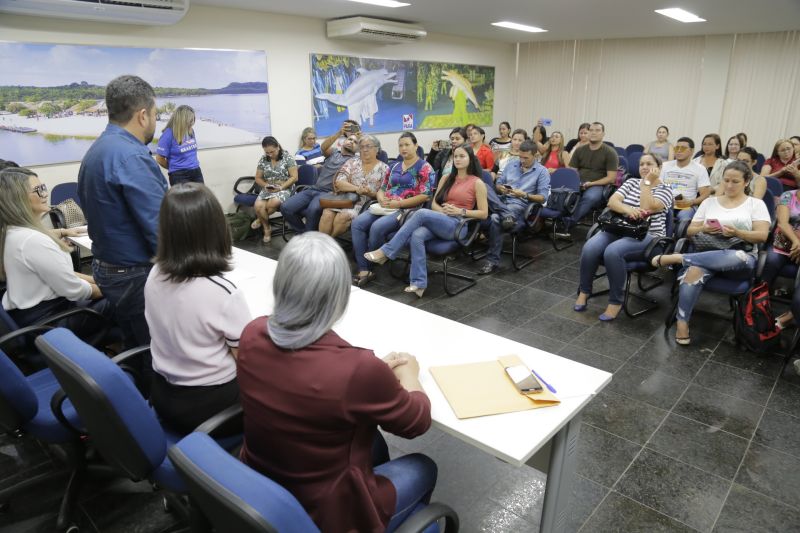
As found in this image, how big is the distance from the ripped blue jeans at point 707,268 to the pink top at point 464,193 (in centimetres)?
175

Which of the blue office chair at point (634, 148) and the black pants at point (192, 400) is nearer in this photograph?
the black pants at point (192, 400)

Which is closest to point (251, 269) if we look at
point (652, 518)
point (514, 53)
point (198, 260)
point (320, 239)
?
point (198, 260)

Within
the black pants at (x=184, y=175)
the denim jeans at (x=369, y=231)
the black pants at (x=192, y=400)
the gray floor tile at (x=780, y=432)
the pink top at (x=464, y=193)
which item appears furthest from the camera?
the black pants at (x=184, y=175)

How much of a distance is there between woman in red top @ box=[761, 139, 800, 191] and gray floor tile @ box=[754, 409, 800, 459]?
3.75 m

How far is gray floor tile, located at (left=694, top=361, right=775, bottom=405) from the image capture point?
2949 mm

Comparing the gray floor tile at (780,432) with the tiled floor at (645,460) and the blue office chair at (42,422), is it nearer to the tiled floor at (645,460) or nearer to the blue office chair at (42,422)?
the tiled floor at (645,460)

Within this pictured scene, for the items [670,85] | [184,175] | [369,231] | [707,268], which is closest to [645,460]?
[707,268]

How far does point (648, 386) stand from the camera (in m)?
3.04

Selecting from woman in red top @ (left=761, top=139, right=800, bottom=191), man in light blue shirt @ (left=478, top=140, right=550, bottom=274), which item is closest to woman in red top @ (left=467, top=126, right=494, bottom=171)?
man in light blue shirt @ (left=478, top=140, right=550, bottom=274)

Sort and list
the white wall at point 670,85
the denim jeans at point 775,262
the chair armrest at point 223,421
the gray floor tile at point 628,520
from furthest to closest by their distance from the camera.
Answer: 1. the white wall at point 670,85
2. the denim jeans at point 775,262
3. the gray floor tile at point 628,520
4. the chair armrest at point 223,421

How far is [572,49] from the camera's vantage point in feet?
31.1

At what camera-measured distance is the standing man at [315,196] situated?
18.3 ft

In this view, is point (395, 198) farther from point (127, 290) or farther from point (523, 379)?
point (523, 379)

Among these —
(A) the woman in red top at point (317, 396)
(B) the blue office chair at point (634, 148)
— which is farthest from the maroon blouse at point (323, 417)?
(B) the blue office chair at point (634, 148)
